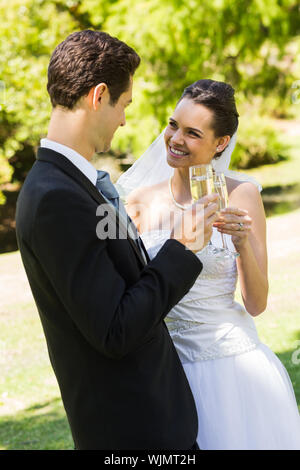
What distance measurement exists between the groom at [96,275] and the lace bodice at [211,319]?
82 centimetres

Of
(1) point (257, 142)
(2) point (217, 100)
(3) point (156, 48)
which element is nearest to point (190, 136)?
(2) point (217, 100)

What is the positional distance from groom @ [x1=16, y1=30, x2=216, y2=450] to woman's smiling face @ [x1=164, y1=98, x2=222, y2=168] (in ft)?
3.50

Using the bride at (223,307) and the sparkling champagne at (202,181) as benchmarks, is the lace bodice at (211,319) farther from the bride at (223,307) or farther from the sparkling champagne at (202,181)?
the sparkling champagne at (202,181)

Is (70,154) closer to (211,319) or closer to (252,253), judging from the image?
(252,253)

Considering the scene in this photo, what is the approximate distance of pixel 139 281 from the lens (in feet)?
6.33

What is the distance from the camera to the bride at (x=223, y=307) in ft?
9.43

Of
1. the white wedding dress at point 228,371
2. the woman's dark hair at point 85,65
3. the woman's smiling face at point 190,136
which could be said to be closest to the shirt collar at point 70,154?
the woman's dark hair at point 85,65

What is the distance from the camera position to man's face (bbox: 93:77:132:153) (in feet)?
6.70

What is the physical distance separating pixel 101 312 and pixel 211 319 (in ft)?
4.53

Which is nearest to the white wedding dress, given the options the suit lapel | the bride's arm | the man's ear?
the bride's arm

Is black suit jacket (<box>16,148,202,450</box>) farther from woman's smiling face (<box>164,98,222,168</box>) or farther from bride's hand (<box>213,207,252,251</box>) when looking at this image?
woman's smiling face (<box>164,98,222,168</box>)

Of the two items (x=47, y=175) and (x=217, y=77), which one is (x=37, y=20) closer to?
(x=217, y=77)
